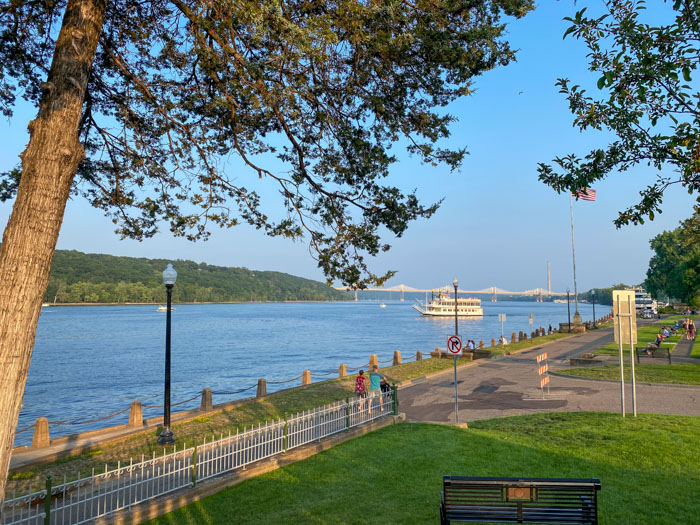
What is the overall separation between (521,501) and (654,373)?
2020 centimetres

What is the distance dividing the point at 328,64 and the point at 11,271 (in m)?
5.92

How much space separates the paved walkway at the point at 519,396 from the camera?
15445mm

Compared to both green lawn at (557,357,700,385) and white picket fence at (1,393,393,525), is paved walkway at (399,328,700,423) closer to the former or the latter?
green lawn at (557,357,700,385)

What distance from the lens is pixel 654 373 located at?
21.9 meters

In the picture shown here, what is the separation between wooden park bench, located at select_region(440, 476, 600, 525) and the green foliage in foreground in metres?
17.5

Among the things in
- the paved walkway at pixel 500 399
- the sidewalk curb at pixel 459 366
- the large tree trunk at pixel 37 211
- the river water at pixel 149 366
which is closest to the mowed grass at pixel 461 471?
the paved walkway at pixel 500 399

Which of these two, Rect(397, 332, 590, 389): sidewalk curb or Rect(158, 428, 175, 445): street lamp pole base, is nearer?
Rect(158, 428, 175, 445): street lamp pole base

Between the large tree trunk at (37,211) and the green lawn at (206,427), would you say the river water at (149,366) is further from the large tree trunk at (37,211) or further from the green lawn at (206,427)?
the large tree trunk at (37,211)

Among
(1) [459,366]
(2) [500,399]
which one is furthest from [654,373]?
(1) [459,366]

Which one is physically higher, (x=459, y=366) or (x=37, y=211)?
(x=37, y=211)

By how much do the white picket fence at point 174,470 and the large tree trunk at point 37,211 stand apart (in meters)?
2.77

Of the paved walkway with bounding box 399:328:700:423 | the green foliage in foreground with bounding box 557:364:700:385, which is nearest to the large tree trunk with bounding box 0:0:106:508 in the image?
the paved walkway with bounding box 399:328:700:423

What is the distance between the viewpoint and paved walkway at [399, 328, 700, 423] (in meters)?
15.4

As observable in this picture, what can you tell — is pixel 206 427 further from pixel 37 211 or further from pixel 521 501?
pixel 37 211
